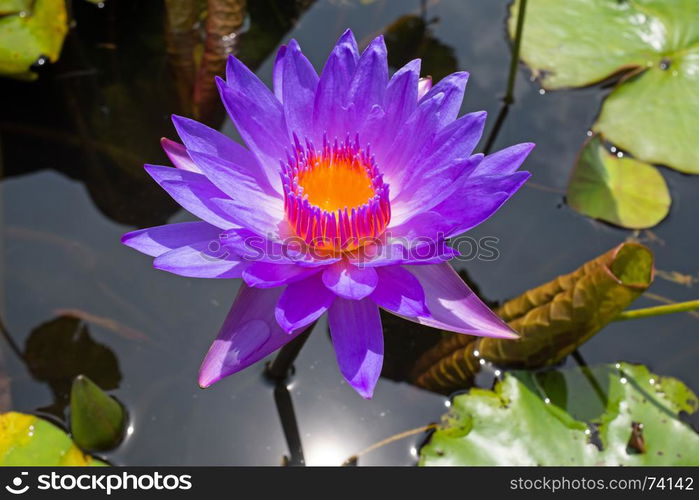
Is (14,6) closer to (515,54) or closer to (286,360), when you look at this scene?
(286,360)

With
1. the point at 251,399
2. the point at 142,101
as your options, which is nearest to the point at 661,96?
the point at 251,399

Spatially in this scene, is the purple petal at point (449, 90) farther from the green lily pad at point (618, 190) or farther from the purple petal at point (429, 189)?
the green lily pad at point (618, 190)

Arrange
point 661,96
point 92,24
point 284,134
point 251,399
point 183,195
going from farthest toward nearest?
point 92,24, point 661,96, point 251,399, point 284,134, point 183,195

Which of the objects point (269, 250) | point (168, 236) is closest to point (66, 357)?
point (168, 236)

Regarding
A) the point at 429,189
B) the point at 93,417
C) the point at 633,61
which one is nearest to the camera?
the point at 429,189

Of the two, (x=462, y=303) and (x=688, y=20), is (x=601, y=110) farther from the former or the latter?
(x=462, y=303)

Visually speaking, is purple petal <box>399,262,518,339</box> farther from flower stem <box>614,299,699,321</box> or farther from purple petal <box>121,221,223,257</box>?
flower stem <box>614,299,699,321</box>

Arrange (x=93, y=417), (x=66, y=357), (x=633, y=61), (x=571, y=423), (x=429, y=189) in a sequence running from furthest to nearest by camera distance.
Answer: (x=633, y=61) < (x=66, y=357) < (x=571, y=423) < (x=93, y=417) < (x=429, y=189)
